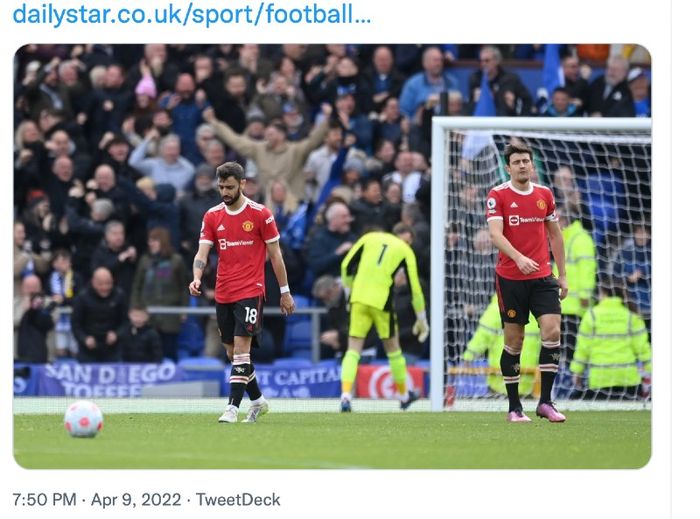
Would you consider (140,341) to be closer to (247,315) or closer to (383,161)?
(383,161)

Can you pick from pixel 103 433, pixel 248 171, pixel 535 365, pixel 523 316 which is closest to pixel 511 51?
pixel 248 171

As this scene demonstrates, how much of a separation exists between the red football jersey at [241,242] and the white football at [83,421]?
167cm

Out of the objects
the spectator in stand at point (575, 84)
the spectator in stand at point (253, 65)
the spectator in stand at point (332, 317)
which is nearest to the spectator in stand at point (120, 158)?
the spectator in stand at point (253, 65)

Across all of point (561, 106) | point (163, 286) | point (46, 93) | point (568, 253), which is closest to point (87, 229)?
point (163, 286)

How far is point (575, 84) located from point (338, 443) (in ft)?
27.8

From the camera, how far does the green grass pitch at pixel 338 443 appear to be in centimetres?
918

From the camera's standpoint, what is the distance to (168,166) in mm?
17812

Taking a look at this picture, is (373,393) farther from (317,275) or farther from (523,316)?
(523,316)

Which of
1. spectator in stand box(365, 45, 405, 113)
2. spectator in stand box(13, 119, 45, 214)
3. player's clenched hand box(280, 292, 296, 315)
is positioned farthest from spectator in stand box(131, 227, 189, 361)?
player's clenched hand box(280, 292, 296, 315)

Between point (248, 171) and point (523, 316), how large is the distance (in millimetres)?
6863

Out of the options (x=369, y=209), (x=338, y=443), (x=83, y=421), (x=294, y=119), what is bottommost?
(x=338, y=443)

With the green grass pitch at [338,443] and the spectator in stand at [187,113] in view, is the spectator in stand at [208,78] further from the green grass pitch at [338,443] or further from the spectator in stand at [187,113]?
the green grass pitch at [338,443]

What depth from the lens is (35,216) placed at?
17.7m

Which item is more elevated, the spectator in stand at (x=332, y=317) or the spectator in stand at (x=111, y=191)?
the spectator in stand at (x=111, y=191)
